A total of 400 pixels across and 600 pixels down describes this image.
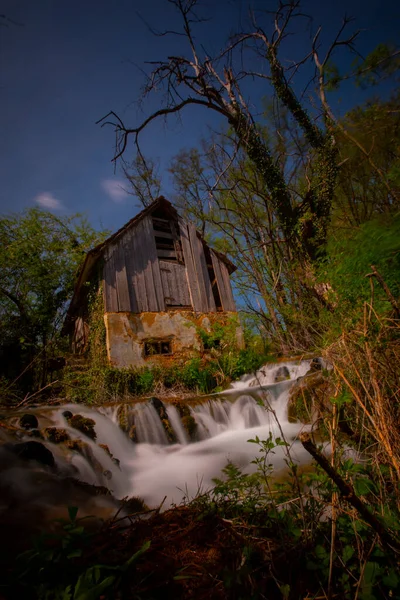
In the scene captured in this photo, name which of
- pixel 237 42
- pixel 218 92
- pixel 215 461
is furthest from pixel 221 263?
pixel 215 461

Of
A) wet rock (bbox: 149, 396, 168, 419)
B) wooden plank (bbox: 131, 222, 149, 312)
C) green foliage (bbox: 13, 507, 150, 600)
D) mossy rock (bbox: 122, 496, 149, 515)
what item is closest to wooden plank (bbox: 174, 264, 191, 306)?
wooden plank (bbox: 131, 222, 149, 312)

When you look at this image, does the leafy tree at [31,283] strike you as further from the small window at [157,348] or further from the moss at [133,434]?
the moss at [133,434]

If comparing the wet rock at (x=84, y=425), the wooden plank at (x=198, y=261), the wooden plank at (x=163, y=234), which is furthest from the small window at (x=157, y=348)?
the wooden plank at (x=163, y=234)

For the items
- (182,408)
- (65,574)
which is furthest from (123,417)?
(65,574)

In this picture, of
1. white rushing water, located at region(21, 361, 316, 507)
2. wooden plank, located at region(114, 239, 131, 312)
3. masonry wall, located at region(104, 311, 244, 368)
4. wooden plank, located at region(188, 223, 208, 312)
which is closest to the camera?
white rushing water, located at region(21, 361, 316, 507)

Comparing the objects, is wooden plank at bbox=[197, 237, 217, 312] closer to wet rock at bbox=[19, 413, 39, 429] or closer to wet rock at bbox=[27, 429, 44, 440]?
wet rock at bbox=[19, 413, 39, 429]

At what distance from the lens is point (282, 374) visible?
9.81 metres

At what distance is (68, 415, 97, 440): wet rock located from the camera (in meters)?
5.00

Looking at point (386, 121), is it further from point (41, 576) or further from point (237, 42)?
point (41, 576)

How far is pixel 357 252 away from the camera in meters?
3.17

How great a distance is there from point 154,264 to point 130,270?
3.78 feet

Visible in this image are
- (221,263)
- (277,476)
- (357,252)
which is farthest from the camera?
(221,263)

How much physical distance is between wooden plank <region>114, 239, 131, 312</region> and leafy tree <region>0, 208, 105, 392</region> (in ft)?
17.7

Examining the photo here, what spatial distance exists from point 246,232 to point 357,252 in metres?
11.1
